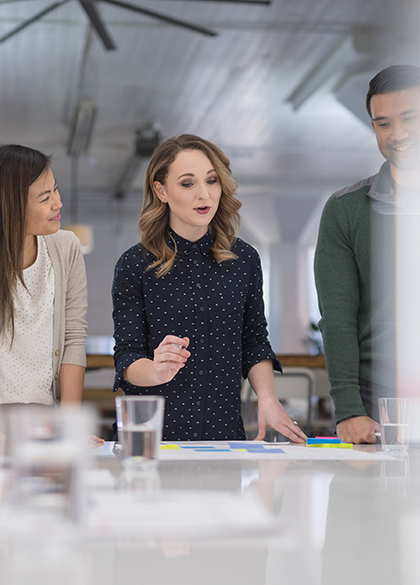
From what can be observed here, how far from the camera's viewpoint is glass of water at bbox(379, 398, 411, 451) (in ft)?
3.74

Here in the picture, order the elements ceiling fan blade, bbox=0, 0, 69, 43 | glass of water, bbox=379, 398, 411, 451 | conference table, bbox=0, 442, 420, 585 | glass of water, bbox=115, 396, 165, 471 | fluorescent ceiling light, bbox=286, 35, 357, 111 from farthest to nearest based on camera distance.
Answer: fluorescent ceiling light, bbox=286, 35, 357, 111, ceiling fan blade, bbox=0, 0, 69, 43, glass of water, bbox=379, 398, 411, 451, glass of water, bbox=115, 396, 165, 471, conference table, bbox=0, 442, 420, 585

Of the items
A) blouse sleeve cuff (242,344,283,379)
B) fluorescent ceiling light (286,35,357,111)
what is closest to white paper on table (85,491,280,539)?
blouse sleeve cuff (242,344,283,379)

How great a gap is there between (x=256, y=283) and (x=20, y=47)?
4524mm

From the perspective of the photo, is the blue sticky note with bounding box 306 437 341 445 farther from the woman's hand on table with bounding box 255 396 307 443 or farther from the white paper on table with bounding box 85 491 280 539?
the white paper on table with bounding box 85 491 280 539

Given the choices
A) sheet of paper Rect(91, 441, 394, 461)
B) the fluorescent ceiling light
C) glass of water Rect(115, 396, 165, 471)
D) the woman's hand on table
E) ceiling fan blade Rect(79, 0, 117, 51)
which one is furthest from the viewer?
the fluorescent ceiling light

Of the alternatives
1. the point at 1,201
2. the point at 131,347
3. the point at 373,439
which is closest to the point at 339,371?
the point at 373,439

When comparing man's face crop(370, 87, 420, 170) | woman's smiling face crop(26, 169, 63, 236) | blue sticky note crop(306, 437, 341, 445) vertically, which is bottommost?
blue sticky note crop(306, 437, 341, 445)

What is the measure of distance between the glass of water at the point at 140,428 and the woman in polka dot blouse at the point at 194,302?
0.52 m

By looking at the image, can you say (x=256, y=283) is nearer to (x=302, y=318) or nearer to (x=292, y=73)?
(x=292, y=73)

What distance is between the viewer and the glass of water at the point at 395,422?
1141 millimetres

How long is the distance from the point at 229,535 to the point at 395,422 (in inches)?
27.6

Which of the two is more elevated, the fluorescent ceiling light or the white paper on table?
the fluorescent ceiling light

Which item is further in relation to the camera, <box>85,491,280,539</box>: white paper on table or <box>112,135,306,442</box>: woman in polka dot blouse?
<box>112,135,306,442</box>: woman in polka dot blouse

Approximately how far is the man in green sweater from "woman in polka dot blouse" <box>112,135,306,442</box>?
0.18 meters
